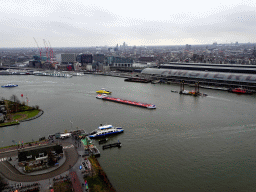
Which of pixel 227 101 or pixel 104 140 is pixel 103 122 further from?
pixel 227 101

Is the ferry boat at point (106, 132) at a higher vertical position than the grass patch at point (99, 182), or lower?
higher

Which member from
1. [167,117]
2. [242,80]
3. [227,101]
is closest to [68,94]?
[167,117]

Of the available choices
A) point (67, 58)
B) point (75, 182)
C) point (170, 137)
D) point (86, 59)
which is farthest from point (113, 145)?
point (67, 58)

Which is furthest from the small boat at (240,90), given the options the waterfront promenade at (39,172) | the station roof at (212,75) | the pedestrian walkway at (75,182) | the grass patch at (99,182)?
the pedestrian walkway at (75,182)

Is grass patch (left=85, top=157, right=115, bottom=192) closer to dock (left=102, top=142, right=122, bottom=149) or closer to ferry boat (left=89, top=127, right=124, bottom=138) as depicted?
dock (left=102, top=142, right=122, bottom=149)

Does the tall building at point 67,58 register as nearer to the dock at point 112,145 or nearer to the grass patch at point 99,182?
the dock at point 112,145

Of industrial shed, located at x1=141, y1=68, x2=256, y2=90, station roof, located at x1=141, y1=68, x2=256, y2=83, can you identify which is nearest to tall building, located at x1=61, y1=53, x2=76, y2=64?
station roof, located at x1=141, y1=68, x2=256, y2=83

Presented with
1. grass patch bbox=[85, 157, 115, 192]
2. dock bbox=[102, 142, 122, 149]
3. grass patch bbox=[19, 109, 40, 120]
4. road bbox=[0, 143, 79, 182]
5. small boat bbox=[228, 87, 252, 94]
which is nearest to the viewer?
grass patch bbox=[85, 157, 115, 192]

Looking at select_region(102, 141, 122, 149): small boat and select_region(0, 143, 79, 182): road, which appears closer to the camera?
select_region(0, 143, 79, 182): road

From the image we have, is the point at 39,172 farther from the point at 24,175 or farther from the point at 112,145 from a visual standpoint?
the point at 112,145
